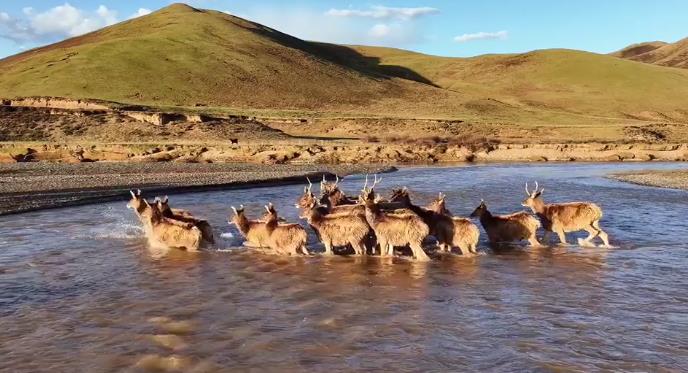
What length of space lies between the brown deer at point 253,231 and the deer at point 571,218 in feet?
19.4

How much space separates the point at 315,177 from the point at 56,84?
58.2m

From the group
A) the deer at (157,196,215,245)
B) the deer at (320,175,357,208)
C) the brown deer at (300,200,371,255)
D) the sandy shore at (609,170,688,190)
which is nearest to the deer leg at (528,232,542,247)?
the brown deer at (300,200,371,255)

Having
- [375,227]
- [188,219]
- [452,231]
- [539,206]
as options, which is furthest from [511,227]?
[188,219]

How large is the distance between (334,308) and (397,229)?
3564 mm

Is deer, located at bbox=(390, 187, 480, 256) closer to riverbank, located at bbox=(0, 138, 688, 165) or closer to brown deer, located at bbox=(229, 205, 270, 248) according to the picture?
brown deer, located at bbox=(229, 205, 270, 248)

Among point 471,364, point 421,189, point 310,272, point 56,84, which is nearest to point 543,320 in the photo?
point 471,364

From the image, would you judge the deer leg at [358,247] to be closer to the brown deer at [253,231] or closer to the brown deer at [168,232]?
the brown deer at [253,231]

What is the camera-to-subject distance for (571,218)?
13.9 metres

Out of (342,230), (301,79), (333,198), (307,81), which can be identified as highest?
(301,79)

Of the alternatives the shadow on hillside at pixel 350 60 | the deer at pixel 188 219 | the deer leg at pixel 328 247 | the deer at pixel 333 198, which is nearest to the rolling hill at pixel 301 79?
the shadow on hillside at pixel 350 60

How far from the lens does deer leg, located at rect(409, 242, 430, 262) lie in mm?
12055

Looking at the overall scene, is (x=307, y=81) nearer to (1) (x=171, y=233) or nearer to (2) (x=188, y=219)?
(2) (x=188, y=219)

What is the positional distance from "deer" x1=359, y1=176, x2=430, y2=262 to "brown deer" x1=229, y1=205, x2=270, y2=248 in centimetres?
215

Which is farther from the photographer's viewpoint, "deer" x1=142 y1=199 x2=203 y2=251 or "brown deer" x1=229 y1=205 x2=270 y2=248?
"deer" x1=142 y1=199 x2=203 y2=251
